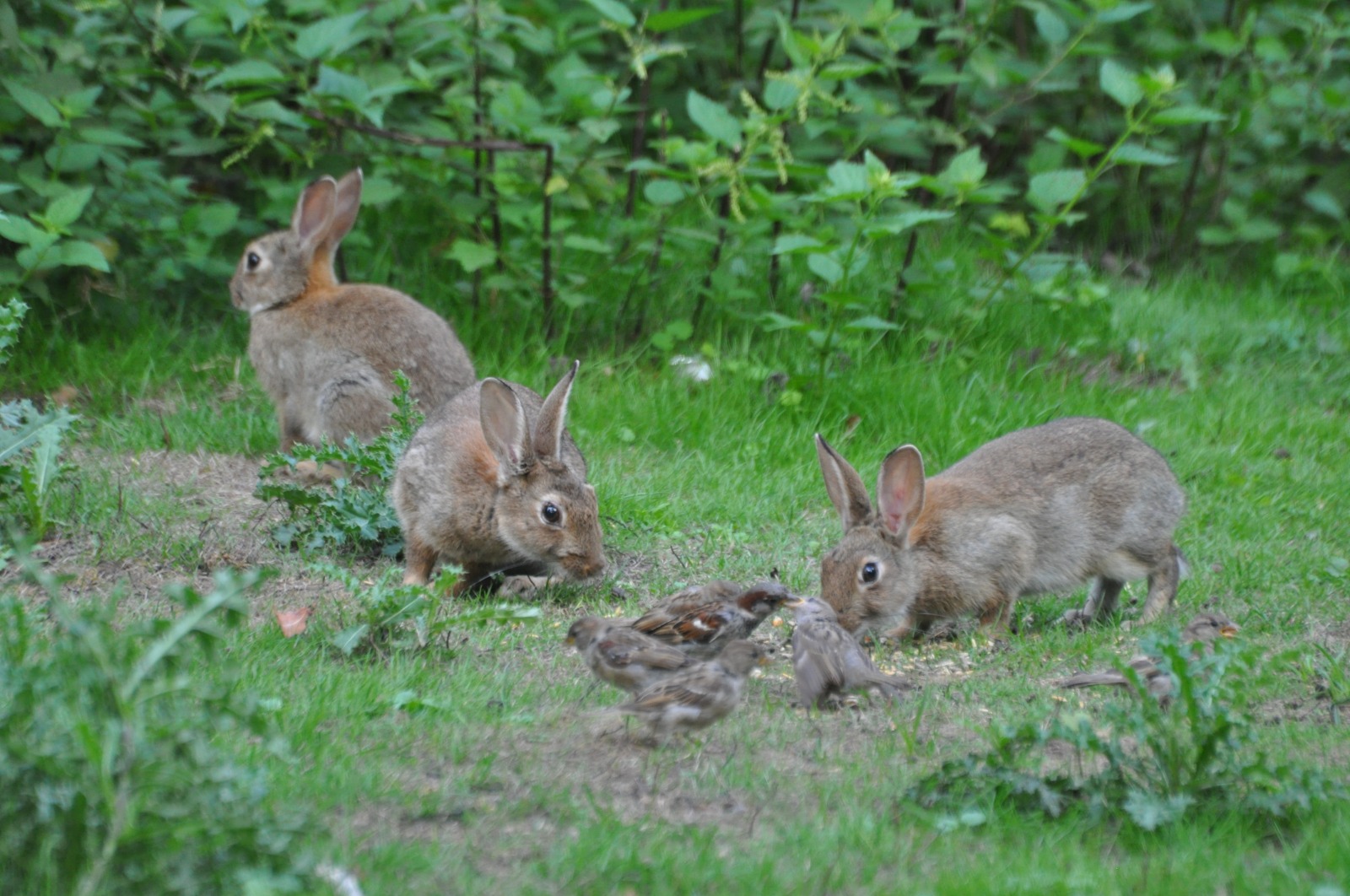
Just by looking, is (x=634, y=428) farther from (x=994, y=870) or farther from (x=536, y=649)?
(x=994, y=870)

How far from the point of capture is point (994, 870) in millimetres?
3334

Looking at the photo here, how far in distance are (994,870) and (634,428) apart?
4766 millimetres

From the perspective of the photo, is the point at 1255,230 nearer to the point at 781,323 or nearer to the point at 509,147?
the point at 781,323

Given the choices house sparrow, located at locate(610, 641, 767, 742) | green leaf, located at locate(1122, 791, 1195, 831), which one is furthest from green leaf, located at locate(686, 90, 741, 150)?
green leaf, located at locate(1122, 791, 1195, 831)

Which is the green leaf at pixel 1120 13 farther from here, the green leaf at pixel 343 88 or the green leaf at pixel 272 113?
the green leaf at pixel 272 113

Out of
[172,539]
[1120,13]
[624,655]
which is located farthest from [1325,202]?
[172,539]

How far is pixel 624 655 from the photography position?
4473 mm

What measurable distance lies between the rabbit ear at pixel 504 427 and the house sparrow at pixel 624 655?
4.55 feet

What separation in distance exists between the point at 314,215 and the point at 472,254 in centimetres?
95

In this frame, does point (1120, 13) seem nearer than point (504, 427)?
No

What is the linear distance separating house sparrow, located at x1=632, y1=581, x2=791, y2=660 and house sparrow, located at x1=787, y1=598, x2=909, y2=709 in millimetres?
186

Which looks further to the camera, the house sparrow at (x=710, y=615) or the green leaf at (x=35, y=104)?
the green leaf at (x=35, y=104)

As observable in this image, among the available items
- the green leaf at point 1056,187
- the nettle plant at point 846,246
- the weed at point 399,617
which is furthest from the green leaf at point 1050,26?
the weed at point 399,617

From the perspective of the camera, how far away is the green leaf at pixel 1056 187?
798 cm
